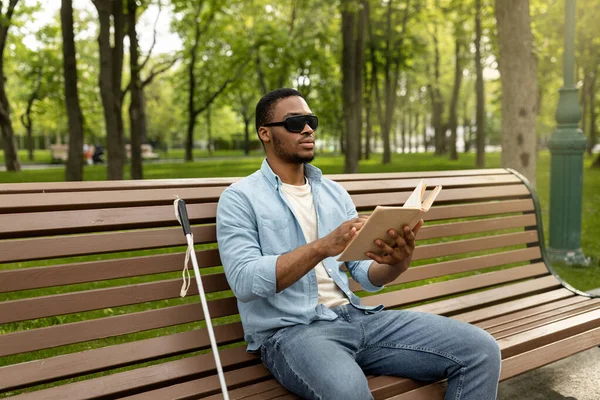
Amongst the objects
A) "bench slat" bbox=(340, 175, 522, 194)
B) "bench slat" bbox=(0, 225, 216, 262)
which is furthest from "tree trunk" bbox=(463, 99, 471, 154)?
"bench slat" bbox=(0, 225, 216, 262)

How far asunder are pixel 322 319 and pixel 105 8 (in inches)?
416

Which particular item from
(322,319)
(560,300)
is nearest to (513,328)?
(560,300)

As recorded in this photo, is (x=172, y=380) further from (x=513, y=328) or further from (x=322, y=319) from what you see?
(x=513, y=328)

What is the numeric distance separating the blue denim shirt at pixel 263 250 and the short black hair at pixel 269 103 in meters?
0.23

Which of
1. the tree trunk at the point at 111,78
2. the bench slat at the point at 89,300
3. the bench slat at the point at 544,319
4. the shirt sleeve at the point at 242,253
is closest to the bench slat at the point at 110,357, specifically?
the bench slat at the point at 89,300

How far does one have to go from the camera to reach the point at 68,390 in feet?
8.18

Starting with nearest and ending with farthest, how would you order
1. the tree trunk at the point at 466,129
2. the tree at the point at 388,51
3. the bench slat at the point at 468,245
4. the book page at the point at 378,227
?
1. the book page at the point at 378,227
2. the bench slat at the point at 468,245
3. the tree at the point at 388,51
4. the tree trunk at the point at 466,129

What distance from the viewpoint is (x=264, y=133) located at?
2.99 metres

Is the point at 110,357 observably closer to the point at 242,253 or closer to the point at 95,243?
the point at 95,243

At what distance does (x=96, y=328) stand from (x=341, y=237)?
1.11m

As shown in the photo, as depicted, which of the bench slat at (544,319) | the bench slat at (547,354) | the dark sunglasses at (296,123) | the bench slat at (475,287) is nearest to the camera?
the dark sunglasses at (296,123)

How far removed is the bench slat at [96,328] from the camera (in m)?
2.47

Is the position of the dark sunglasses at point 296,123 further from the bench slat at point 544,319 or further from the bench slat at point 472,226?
the bench slat at point 544,319

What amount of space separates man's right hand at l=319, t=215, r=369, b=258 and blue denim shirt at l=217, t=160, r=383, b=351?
0.24 meters
